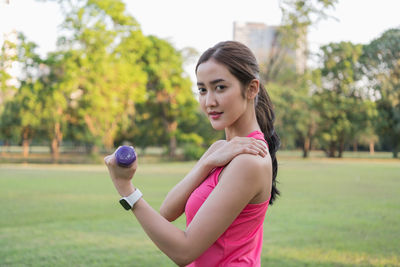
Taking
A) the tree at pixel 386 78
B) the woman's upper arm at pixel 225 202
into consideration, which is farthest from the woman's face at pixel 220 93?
the tree at pixel 386 78

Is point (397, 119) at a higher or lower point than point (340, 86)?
lower

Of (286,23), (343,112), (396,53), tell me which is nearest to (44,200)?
(286,23)

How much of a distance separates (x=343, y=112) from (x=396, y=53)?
Result: 53.1ft

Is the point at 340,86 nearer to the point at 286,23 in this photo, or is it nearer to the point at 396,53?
the point at 396,53

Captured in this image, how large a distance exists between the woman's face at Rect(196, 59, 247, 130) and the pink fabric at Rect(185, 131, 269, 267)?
0.20m

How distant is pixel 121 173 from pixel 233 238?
46 cm

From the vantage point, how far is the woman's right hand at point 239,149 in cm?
155

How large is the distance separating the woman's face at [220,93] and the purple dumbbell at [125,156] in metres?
0.36

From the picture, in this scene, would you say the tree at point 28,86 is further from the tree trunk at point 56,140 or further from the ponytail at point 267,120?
A: the ponytail at point 267,120

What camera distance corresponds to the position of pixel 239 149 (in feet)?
5.13

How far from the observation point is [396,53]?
30.3 meters

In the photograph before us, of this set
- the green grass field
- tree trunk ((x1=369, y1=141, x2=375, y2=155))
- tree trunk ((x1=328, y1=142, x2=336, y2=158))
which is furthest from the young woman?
tree trunk ((x1=369, y1=141, x2=375, y2=155))

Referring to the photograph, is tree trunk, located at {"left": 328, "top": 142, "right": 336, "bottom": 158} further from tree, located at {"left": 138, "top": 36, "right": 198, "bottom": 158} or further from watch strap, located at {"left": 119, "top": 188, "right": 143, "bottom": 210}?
watch strap, located at {"left": 119, "top": 188, "right": 143, "bottom": 210}

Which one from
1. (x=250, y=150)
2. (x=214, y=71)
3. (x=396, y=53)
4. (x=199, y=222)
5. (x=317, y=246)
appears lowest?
(x=317, y=246)
